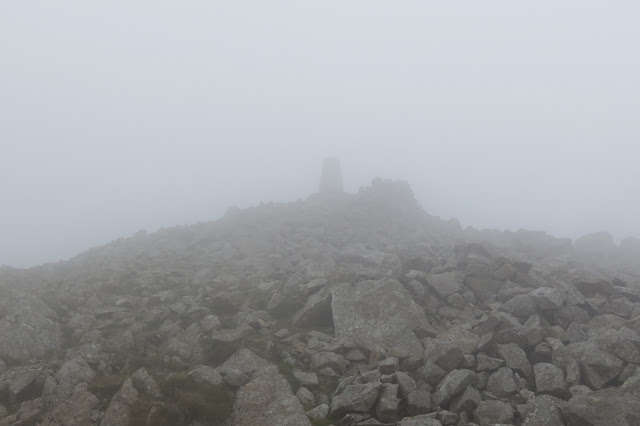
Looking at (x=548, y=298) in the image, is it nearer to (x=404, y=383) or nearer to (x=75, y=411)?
(x=404, y=383)

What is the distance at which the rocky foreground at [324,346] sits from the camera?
1345cm

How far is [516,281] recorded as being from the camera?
947 inches

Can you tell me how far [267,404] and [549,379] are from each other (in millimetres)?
10109

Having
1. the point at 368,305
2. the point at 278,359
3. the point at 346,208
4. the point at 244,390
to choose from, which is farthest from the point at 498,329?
the point at 346,208

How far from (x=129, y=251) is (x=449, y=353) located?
36.7 meters

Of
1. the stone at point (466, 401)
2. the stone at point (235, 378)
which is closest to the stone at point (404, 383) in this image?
the stone at point (466, 401)

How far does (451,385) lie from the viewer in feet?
45.9

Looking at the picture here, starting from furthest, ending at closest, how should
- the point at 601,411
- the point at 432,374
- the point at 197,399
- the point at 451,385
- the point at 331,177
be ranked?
the point at 331,177, the point at 432,374, the point at 451,385, the point at 197,399, the point at 601,411

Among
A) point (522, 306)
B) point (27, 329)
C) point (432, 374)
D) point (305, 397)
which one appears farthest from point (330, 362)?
point (27, 329)

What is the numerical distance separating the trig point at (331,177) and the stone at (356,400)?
62.5 metres

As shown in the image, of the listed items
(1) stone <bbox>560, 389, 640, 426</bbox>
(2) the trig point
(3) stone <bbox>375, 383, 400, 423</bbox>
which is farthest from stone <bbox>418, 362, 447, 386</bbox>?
(2) the trig point

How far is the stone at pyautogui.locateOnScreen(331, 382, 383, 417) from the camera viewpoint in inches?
522

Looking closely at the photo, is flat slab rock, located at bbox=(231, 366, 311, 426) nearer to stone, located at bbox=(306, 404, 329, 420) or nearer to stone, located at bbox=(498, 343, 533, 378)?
stone, located at bbox=(306, 404, 329, 420)

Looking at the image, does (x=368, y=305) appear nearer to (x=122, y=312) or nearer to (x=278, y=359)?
(x=278, y=359)
